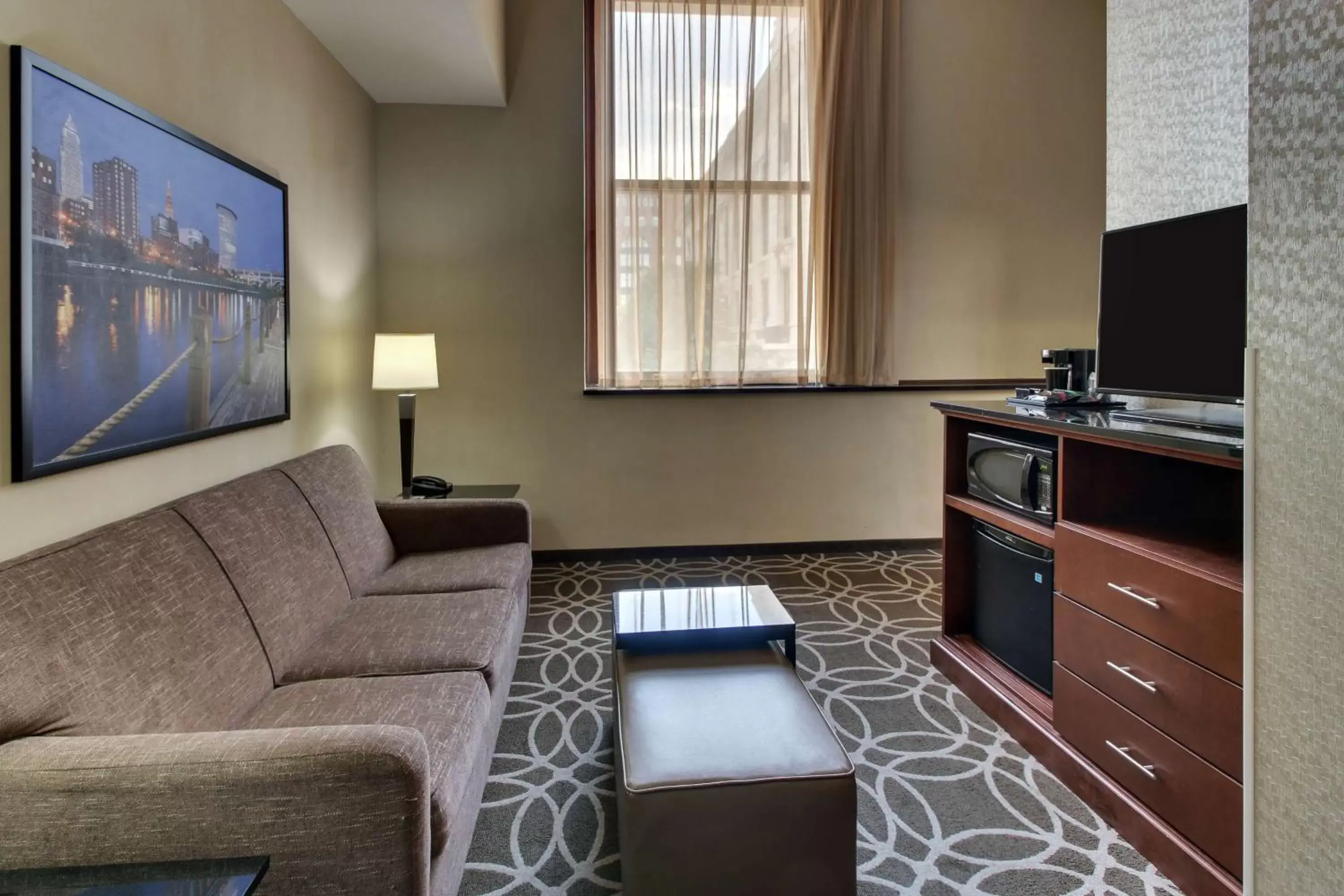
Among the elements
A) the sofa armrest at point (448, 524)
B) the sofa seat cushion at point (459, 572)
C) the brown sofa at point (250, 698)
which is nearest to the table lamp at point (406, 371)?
the sofa armrest at point (448, 524)

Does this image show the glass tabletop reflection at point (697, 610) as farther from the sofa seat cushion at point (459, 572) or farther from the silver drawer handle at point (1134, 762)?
the silver drawer handle at point (1134, 762)

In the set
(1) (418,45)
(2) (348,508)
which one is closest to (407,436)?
(2) (348,508)

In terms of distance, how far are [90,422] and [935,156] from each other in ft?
13.6

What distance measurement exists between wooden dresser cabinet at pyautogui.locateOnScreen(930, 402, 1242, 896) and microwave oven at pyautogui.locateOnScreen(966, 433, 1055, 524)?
42 millimetres

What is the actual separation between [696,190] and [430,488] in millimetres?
2083

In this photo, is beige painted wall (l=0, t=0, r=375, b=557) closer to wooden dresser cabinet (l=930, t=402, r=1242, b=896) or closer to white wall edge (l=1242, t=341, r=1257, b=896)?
white wall edge (l=1242, t=341, r=1257, b=896)

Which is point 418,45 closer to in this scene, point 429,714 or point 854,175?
point 854,175

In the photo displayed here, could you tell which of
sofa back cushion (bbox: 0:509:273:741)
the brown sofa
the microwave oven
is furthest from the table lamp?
the microwave oven

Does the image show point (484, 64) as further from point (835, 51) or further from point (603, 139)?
point (835, 51)

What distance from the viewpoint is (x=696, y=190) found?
4055 mm

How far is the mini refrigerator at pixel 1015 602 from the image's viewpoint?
88.2 inches

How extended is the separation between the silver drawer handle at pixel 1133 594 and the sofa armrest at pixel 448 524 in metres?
2.03

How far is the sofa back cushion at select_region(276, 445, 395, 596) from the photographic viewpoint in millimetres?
2447

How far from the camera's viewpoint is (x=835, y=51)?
4047 mm
